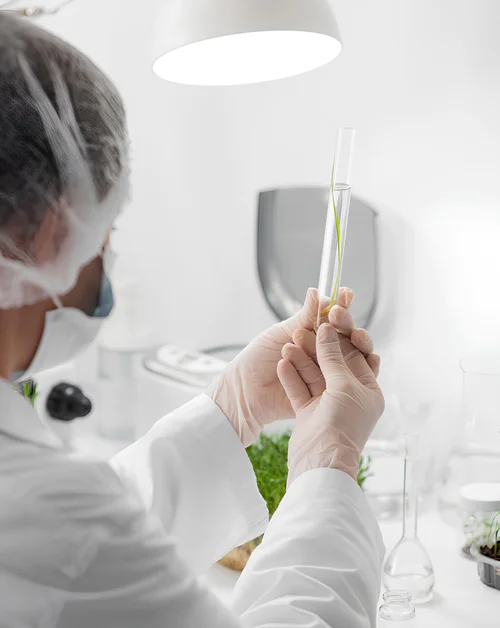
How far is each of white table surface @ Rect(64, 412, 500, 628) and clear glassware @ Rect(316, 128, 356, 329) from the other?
0.38m

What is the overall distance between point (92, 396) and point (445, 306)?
2.38 ft

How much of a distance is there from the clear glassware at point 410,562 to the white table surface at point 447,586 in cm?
2

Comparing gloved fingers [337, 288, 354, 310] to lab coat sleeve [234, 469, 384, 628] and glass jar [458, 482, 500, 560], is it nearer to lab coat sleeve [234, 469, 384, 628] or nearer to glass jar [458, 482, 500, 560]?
Answer: lab coat sleeve [234, 469, 384, 628]

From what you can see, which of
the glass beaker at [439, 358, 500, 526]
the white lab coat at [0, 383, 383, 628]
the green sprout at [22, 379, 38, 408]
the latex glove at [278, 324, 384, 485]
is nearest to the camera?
the white lab coat at [0, 383, 383, 628]

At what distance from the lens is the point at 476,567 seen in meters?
1.03

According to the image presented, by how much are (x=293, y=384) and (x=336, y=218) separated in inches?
7.2

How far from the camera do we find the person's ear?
49cm

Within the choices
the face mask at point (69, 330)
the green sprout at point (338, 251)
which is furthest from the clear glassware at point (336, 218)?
the face mask at point (69, 330)

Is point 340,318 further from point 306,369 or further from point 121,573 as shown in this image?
point 121,573

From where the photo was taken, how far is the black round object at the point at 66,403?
1171 millimetres

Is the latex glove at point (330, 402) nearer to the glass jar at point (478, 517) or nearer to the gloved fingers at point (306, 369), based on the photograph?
the gloved fingers at point (306, 369)

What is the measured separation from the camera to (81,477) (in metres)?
0.49

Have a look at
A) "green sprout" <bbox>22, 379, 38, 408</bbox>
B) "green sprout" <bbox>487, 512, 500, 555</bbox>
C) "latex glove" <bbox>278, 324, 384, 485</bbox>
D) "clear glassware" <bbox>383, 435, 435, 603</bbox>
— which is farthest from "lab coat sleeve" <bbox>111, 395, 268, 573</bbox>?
"green sprout" <bbox>22, 379, 38, 408</bbox>

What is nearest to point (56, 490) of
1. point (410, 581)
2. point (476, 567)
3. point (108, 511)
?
point (108, 511)
